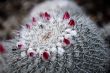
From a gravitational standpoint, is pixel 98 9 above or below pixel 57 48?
above

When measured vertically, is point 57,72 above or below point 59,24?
below

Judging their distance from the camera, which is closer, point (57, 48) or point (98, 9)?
point (57, 48)

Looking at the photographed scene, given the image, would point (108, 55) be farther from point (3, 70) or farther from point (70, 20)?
point (3, 70)

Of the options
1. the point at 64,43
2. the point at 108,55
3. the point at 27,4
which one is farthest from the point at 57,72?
the point at 27,4

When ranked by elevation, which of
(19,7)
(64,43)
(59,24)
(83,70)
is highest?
(19,7)

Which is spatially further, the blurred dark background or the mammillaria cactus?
the blurred dark background

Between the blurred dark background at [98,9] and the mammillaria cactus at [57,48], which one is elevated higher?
the blurred dark background at [98,9]

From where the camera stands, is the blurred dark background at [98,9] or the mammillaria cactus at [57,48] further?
the blurred dark background at [98,9]

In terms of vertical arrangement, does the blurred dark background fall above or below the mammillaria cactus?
above
